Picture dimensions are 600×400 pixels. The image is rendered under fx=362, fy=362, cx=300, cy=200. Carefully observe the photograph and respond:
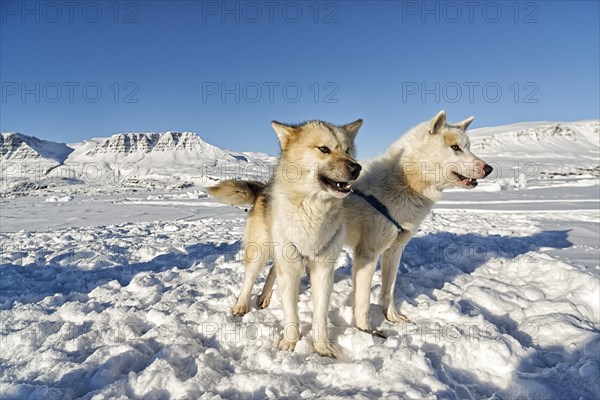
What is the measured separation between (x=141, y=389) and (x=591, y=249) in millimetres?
7760

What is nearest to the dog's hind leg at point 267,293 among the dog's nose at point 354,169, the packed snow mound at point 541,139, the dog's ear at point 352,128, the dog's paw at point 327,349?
the dog's paw at point 327,349

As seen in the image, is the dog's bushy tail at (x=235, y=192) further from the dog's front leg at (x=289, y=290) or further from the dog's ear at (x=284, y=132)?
the dog's front leg at (x=289, y=290)

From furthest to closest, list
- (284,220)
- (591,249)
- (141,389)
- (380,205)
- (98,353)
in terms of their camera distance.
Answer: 1. (591,249)
2. (380,205)
3. (284,220)
4. (98,353)
5. (141,389)

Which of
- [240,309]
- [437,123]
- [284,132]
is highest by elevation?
[437,123]

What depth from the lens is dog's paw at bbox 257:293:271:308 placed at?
4332mm

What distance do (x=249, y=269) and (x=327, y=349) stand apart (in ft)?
4.60

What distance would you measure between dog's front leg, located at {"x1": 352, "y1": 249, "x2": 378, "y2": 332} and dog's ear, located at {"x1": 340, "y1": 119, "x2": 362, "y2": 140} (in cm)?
129

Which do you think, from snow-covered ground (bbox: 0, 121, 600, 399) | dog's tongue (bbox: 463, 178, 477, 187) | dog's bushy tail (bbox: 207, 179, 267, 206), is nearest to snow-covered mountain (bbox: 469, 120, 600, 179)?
snow-covered ground (bbox: 0, 121, 600, 399)

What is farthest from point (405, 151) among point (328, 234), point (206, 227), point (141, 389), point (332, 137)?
point (206, 227)

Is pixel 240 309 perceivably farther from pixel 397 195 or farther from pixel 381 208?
pixel 397 195

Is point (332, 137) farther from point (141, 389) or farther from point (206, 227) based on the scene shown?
point (206, 227)

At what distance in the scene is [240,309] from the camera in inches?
160

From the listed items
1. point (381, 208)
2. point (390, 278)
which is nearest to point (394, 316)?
point (390, 278)

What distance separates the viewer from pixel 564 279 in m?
4.43
